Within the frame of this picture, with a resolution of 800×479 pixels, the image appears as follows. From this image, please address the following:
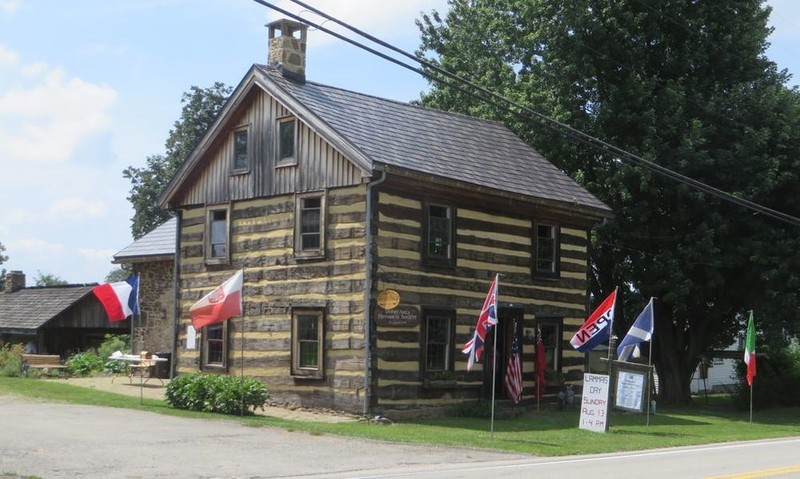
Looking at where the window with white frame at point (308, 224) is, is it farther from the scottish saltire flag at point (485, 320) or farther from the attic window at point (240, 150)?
the scottish saltire flag at point (485, 320)

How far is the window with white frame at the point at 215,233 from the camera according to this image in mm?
28672

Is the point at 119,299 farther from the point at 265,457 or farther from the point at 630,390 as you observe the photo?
the point at 630,390

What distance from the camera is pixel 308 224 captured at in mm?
26094

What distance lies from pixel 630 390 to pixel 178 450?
1188cm

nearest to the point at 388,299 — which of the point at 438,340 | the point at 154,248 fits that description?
the point at 438,340

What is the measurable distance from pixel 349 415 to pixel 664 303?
55.3ft

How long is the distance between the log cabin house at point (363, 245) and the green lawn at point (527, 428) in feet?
5.71

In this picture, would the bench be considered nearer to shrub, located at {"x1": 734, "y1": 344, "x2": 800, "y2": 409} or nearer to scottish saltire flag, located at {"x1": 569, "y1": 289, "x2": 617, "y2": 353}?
scottish saltire flag, located at {"x1": 569, "y1": 289, "x2": 617, "y2": 353}

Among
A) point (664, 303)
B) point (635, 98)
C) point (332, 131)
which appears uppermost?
point (635, 98)

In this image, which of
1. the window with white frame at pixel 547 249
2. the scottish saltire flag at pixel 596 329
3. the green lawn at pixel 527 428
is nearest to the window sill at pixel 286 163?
the green lawn at pixel 527 428

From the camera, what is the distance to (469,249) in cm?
2667

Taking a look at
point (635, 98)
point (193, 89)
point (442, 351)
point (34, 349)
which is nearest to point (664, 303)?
point (635, 98)

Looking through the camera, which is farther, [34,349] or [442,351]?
[34,349]

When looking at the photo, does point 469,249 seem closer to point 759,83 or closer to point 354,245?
point 354,245
